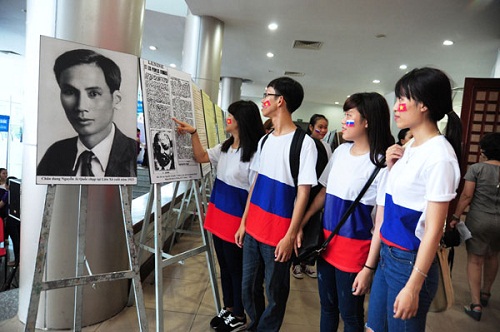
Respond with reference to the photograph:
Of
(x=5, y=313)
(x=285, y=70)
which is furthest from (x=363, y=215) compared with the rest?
(x=285, y=70)

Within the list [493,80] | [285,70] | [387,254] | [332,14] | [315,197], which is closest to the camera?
[387,254]

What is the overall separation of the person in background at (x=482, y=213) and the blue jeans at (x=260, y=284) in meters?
1.65

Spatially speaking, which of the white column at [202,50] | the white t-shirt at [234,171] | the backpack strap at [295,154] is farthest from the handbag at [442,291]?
the white column at [202,50]

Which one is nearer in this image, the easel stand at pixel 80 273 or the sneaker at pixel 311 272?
the easel stand at pixel 80 273

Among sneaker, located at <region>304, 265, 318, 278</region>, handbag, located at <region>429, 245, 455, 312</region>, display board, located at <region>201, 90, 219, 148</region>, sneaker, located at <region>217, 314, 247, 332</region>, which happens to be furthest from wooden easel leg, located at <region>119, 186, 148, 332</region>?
sneaker, located at <region>304, 265, 318, 278</region>

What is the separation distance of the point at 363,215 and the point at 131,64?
1344 mm

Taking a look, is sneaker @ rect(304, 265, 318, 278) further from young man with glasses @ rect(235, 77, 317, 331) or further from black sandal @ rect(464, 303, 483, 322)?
young man with glasses @ rect(235, 77, 317, 331)

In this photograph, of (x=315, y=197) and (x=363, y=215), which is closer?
(x=363, y=215)

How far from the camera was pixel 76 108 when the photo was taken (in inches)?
56.8

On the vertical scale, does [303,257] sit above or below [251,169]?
below

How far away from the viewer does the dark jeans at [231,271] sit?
6.42 feet

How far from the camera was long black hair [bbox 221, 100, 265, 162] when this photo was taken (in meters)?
1.87

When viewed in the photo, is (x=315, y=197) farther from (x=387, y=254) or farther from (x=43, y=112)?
(x=43, y=112)

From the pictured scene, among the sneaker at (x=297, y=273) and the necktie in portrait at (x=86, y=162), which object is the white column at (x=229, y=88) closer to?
the sneaker at (x=297, y=273)
